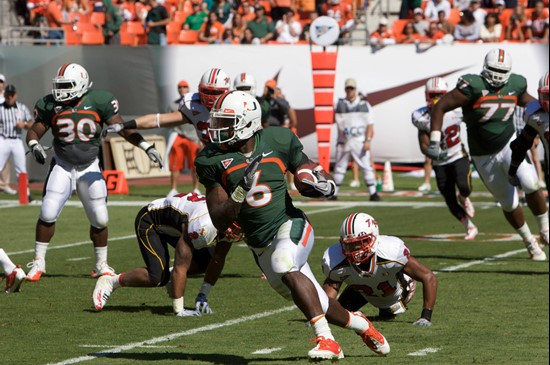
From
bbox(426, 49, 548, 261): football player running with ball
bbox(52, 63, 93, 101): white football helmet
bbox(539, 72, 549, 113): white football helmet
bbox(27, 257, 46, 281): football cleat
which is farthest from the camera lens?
bbox(426, 49, 548, 261): football player running with ball

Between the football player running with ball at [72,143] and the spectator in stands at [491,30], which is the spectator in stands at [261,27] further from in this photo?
the football player running with ball at [72,143]

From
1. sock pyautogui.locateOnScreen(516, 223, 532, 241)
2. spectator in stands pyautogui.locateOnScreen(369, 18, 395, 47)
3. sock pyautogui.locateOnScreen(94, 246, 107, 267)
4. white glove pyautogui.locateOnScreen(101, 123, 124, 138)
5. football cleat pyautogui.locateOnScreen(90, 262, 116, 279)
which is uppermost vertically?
white glove pyautogui.locateOnScreen(101, 123, 124, 138)

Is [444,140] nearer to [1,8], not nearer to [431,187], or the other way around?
[431,187]

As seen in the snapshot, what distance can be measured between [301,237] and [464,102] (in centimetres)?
498

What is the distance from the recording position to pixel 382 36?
75.3 feet

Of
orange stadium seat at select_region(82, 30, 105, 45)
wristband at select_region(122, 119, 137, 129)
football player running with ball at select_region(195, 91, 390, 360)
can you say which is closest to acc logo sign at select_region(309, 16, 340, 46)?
orange stadium seat at select_region(82, 30, 105, 45)

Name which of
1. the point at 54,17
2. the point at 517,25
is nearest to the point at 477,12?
the point at 517,25

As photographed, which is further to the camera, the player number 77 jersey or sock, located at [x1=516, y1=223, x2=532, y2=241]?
the player number 77 jersey

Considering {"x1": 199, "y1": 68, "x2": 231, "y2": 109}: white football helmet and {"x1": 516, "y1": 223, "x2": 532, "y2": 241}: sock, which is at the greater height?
{"x1": 199, "y1": 68, "x2": 231, "y2": 109}: white football helmet

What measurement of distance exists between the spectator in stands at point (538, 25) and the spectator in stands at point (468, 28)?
0.95m

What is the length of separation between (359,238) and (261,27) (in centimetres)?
1640

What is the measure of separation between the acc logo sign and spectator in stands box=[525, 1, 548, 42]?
542 centimetres

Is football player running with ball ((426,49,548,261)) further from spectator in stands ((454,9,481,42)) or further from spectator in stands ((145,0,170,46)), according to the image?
spectator in stands ((145,0,170,46))

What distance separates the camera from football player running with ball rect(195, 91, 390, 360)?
6.41m
